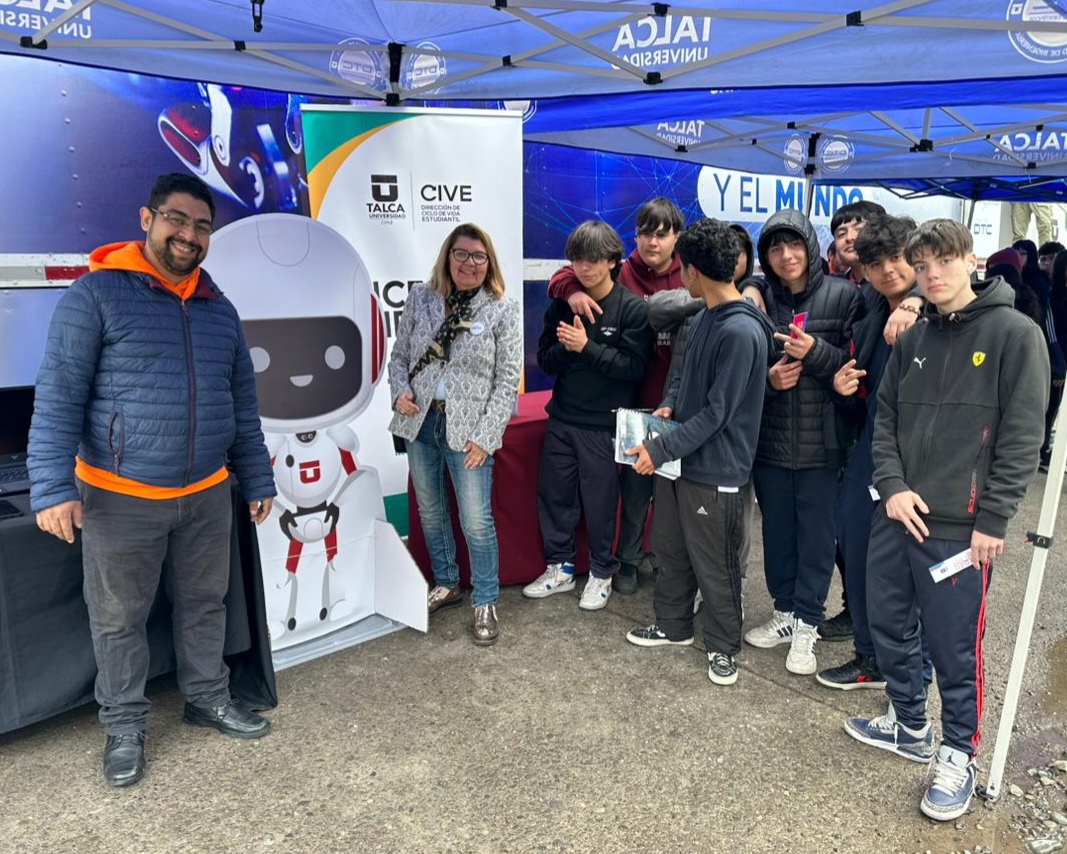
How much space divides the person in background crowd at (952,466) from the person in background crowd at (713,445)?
1.57ft

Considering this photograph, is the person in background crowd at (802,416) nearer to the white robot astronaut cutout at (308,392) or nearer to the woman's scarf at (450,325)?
the woman's scarf at (450,325)

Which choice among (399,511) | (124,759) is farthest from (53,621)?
(399,511)

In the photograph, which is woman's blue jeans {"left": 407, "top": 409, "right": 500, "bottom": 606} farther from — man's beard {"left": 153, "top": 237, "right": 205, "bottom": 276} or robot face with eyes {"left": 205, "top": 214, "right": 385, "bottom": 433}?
man's beard {"left": 153, "top": 237, "right": 205, "bottom": 276}

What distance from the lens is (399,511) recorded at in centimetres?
402

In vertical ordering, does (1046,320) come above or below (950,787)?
above

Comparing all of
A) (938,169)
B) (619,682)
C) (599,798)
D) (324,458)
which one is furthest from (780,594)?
(938,169)

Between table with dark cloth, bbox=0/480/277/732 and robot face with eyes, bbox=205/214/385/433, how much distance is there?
49 centimetres

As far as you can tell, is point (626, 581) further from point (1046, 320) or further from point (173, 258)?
point (1046, 320)

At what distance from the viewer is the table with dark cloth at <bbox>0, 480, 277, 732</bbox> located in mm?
2320

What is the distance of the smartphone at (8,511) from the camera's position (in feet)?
7.71

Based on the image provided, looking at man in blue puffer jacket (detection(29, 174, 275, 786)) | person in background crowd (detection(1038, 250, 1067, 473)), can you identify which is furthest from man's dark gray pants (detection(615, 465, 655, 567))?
person in background crowd (detection(1038, 250, 1067, 473))

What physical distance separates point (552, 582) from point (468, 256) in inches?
62.3

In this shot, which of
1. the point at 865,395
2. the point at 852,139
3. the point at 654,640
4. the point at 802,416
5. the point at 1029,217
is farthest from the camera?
the point at 1029,217

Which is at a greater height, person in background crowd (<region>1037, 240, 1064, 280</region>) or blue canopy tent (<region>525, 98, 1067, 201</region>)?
blue canopy tent (<region>525, 98, 1067, 201</region>)
